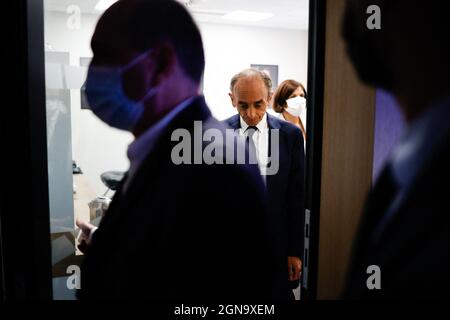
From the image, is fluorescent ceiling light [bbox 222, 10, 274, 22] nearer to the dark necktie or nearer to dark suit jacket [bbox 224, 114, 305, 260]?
dark suit jacket [bbox 224, 114, 305, 260]

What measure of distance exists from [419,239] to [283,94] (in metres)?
1.52

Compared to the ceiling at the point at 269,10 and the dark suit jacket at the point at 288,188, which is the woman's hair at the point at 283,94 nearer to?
the dark suit jacket at the point at 288,188

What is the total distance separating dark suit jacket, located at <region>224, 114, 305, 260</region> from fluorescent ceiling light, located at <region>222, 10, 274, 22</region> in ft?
10.9

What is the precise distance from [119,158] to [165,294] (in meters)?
0.44

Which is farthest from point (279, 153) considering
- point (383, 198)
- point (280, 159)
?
point (383, 198)

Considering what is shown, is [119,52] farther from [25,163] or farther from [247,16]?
[247,16]

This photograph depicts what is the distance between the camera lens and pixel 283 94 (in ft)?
8.08

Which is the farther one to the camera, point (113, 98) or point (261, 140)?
point (261, 140)

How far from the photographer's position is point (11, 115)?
1.25 m

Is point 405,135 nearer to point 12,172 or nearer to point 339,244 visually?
point 339,244

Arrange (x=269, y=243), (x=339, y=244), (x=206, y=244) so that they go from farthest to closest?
(x=339, y=244) → (x=269, y=243) → (x=206, y=244)

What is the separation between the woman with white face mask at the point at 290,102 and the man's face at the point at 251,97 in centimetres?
57

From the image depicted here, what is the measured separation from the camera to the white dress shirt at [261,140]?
154 cm
